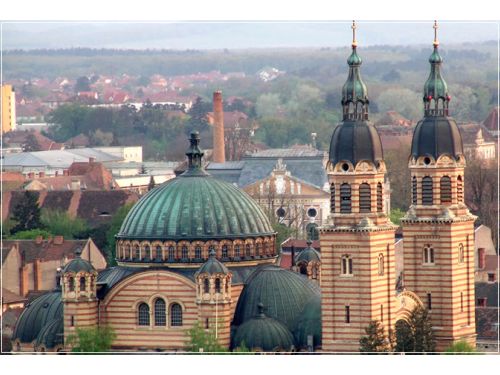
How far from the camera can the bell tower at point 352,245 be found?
247ft

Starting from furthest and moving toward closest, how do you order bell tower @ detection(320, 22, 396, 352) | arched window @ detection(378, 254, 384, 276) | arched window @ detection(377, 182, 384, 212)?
1. arched window @ detection(377, 182, 384, 212)
2. arched window @ detection(378, 254, 384, 276)
3. bell tower @ detection(320, 22, 396, 352)

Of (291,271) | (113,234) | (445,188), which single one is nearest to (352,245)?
(445,188)

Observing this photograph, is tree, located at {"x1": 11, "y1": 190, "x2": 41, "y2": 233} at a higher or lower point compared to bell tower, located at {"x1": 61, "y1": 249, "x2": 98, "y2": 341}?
higher

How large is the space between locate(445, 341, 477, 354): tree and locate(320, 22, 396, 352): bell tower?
204 cm

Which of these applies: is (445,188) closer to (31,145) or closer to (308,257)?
(308,257)

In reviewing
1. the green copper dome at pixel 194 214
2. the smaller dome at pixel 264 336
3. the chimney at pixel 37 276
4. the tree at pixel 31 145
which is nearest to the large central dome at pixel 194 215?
the green copper dome at pixel 194 214

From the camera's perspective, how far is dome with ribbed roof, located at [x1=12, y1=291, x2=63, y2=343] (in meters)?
81.0

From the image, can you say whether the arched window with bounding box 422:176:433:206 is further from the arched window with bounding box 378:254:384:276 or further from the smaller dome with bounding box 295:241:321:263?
the smaller dome with bounding box 295:241:321:263

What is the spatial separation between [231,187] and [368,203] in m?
8.21

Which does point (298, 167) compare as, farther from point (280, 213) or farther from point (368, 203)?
point (368, 203)

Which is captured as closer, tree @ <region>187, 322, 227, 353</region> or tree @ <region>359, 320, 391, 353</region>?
tree @ <region>359, 320, 391, 353</region>

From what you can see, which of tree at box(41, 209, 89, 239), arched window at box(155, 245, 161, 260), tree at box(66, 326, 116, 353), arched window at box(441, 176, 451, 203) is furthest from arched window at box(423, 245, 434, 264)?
tree at box(41, 209, 89, 239)

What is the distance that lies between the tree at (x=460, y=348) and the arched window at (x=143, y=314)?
8.19m

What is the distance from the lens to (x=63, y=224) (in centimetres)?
12075
